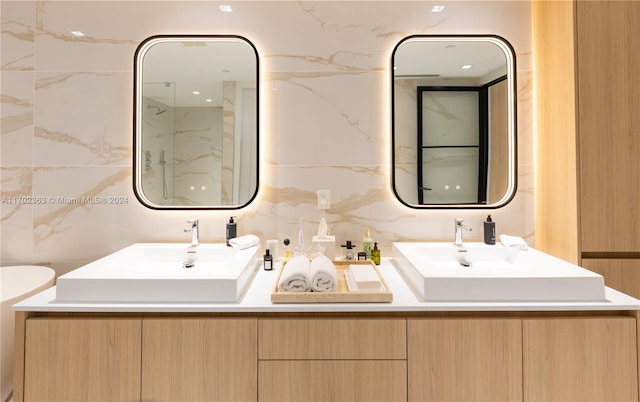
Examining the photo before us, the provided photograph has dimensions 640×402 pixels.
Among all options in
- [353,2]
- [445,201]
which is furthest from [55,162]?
[445,201]

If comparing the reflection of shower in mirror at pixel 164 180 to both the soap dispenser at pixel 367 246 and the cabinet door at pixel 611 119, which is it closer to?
the soap dispenser at pixel 367 246

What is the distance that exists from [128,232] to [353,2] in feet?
5.35

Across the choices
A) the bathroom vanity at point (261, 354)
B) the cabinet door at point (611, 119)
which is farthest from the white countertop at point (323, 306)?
the cabinet door at point (611, 119)

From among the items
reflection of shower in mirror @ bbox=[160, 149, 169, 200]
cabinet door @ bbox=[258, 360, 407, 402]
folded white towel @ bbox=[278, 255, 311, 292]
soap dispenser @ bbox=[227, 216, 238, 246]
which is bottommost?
cabinet door @ bbox=[258, 360, 407, 402]

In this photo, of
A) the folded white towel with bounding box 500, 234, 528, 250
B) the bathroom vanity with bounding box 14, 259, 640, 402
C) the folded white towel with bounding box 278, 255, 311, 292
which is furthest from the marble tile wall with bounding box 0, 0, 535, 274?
the bathroom vanity with bounding box 14, 259, 640, 402

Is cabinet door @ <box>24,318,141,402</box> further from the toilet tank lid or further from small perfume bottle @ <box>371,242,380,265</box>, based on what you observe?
small perfume bottle @ <box>371,242,380,265</box>

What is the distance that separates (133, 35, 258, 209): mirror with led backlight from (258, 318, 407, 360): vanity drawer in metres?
0.80

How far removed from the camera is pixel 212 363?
1209mm

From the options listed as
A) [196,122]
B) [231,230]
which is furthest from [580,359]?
[196,122]

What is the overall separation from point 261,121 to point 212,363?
3.70ft

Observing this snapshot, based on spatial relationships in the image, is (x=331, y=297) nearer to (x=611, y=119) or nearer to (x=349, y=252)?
(x=349, y=252)

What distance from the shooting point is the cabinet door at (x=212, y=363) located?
1.21 metres

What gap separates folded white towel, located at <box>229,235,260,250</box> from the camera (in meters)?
1.67

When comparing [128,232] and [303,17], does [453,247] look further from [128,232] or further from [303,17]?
[128,232]
